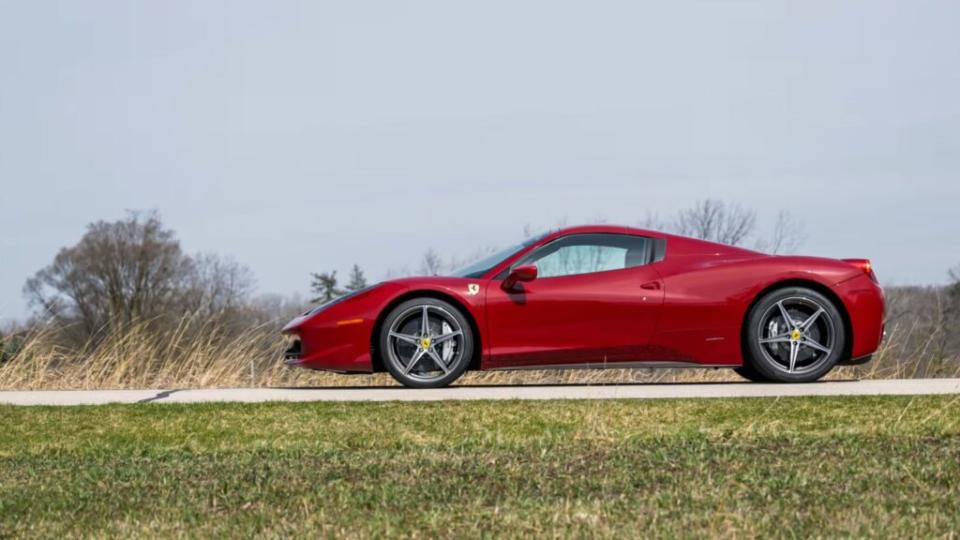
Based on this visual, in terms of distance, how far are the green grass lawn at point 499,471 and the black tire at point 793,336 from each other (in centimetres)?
166

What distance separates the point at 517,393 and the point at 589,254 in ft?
4.57

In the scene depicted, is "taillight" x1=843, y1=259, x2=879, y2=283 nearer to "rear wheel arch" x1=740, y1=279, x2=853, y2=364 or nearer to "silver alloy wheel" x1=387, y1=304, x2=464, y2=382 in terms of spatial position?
"rear wheel arch" x1=740, y1=279, x2=853, y2=364

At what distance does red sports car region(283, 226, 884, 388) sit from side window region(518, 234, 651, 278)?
0.01 m

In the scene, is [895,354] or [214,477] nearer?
[214,477]

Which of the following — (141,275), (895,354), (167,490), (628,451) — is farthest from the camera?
(141,275)

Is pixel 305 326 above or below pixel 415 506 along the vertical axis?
above

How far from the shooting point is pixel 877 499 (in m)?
4.96

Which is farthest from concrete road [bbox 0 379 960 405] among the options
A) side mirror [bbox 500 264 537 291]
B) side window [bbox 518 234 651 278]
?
side window [bbox 518 234 651 278]

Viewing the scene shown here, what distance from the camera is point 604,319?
33.6ft

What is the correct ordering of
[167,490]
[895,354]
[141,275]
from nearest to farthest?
1. [167,490]
2. [895,354]
3. [141,275]

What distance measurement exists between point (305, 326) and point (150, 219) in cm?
5373

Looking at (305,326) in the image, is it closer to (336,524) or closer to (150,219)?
(336,524)

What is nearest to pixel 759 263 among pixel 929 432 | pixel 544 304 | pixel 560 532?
pixel 544 304

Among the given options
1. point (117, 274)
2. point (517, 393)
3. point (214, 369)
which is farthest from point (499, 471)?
point (117, 274)
